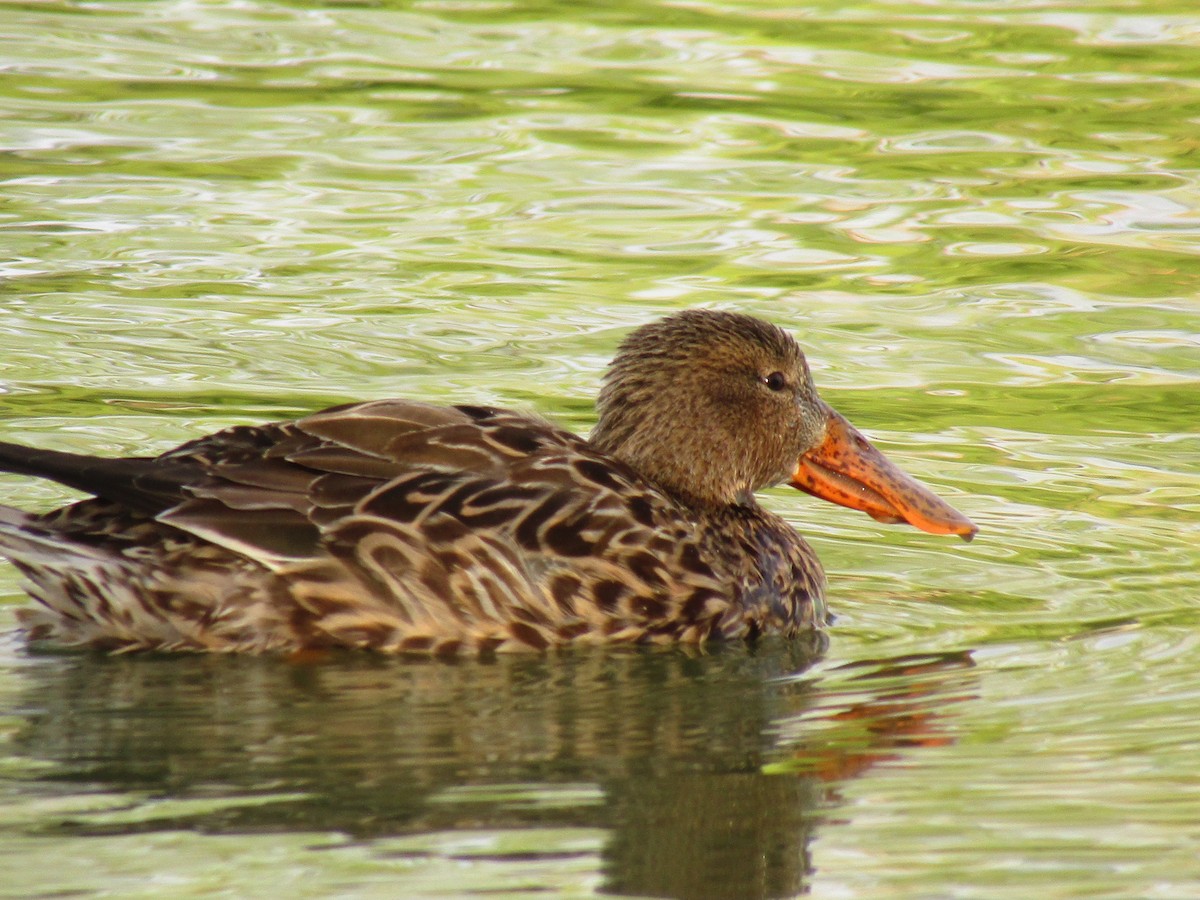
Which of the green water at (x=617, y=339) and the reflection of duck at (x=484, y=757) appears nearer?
the reflection of duck at (x=484, y=757)

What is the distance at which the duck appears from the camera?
7238 millimetres

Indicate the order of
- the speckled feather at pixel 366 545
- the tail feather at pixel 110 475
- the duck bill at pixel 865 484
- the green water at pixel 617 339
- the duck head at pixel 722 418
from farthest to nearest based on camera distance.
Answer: the duck bill at pixel 865 484 → the duck head at pixel 722 418 → the speckled feather at pixel 366 545 → the tail feather at pixel 110 475 → the green water at pixel 617 339

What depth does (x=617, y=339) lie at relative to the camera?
1123 cm

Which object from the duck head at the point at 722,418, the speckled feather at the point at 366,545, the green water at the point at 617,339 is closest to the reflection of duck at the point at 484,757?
the green water at the point at 617,339

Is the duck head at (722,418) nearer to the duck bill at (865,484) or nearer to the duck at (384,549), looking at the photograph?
the duck bill at (865,484)

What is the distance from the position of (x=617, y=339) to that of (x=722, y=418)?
2968 millimetres

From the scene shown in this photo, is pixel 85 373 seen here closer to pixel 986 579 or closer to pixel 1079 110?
pixel 986 579

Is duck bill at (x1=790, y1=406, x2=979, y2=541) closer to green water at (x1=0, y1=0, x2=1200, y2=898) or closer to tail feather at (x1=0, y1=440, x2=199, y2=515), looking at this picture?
green water at (x1=0, y1=0, x2=1200, y2=898)

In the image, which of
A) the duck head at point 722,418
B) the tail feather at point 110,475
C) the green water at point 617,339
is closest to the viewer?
the green water at point 617,339

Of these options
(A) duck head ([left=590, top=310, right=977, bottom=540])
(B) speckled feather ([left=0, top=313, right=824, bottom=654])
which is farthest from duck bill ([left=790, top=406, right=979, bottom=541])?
(B) speckled feather ([left=0, top=313, right=824, bottom=654])

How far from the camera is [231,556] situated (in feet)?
23.9

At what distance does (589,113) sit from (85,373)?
6210 mm

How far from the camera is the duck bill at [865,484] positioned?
332 inches

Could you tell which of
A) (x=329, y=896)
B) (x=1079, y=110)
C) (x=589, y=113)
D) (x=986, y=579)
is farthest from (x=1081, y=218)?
(x=329, y=896)
